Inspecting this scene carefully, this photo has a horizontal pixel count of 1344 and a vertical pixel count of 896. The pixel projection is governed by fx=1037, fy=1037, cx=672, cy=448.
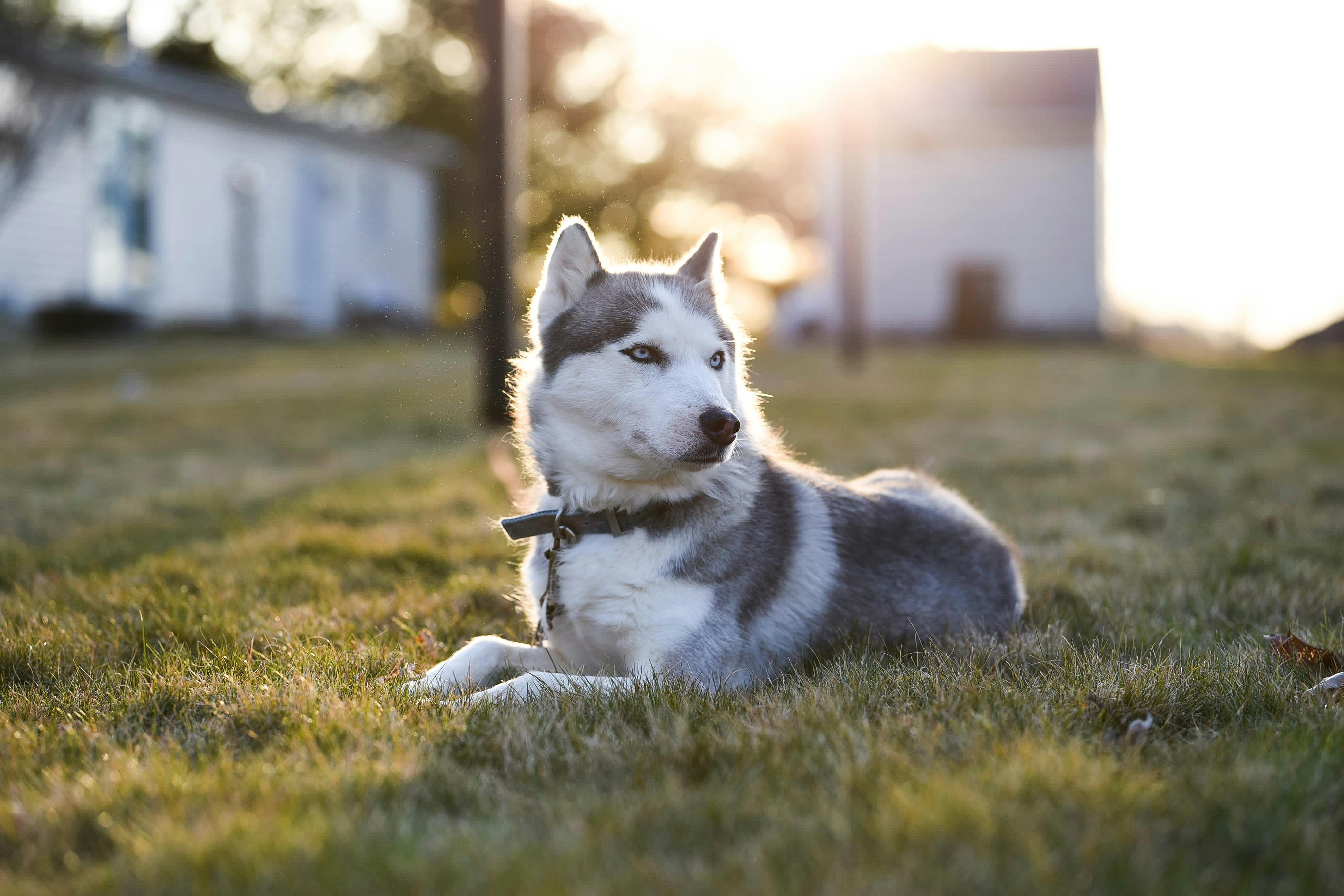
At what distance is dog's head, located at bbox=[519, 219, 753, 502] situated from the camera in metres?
3.13

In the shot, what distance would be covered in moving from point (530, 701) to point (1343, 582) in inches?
137

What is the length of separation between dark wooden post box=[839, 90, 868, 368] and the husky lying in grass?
1558 cm

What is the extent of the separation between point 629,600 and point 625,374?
72 cm

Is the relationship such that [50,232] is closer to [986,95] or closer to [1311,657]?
[1311,657]

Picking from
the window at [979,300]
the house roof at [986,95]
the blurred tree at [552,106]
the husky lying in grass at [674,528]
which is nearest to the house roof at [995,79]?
the house roof at [986,95]

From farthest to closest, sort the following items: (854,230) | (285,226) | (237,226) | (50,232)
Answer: (285,226), (237,226), (50,232), (854,230)

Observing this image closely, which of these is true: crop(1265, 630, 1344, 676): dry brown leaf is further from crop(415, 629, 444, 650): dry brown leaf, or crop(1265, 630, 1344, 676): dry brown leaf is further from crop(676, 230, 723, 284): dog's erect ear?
crop(415, 629, 444, 650): dry brown leaf

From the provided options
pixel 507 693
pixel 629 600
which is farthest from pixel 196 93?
pixel 507 693

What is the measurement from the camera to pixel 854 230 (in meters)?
19.6

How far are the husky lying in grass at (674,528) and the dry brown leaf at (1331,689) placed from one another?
105 centimetres

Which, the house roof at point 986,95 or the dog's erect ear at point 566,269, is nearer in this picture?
the dog's erect ear at point 566,269

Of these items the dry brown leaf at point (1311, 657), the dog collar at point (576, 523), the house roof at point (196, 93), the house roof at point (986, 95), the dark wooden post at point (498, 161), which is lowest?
the dry brown leaf at point (1311, 657)

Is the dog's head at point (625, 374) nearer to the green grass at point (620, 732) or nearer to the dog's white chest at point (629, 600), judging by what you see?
the dog's white chest at point (629, 600)

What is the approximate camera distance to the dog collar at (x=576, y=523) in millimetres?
3281
